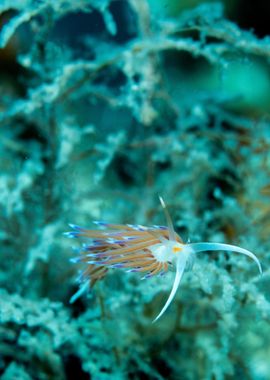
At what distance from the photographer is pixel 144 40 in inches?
124

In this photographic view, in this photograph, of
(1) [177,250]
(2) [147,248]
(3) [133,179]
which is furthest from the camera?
(3) [133,179]

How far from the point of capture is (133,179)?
4090 millimetres

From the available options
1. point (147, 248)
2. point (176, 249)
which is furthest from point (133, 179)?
point (176, 249)

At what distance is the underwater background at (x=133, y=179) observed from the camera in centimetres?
233

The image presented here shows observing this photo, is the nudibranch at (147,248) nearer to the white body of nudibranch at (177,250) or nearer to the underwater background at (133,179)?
the white body of nudibranch at (177,250)

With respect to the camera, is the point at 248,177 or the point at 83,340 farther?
the point at 248,177

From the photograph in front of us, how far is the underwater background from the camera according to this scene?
2330mm

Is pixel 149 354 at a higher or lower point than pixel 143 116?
lower

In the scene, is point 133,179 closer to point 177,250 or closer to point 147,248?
point 147,248

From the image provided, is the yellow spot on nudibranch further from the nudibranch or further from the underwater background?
the underwater background

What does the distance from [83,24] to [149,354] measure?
314cm

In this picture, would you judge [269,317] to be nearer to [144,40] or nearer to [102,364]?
[102,364]

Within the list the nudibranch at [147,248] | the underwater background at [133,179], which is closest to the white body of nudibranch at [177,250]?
the nudibranch at [147,248]

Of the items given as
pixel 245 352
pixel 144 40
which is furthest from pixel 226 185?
pixel 245 352
